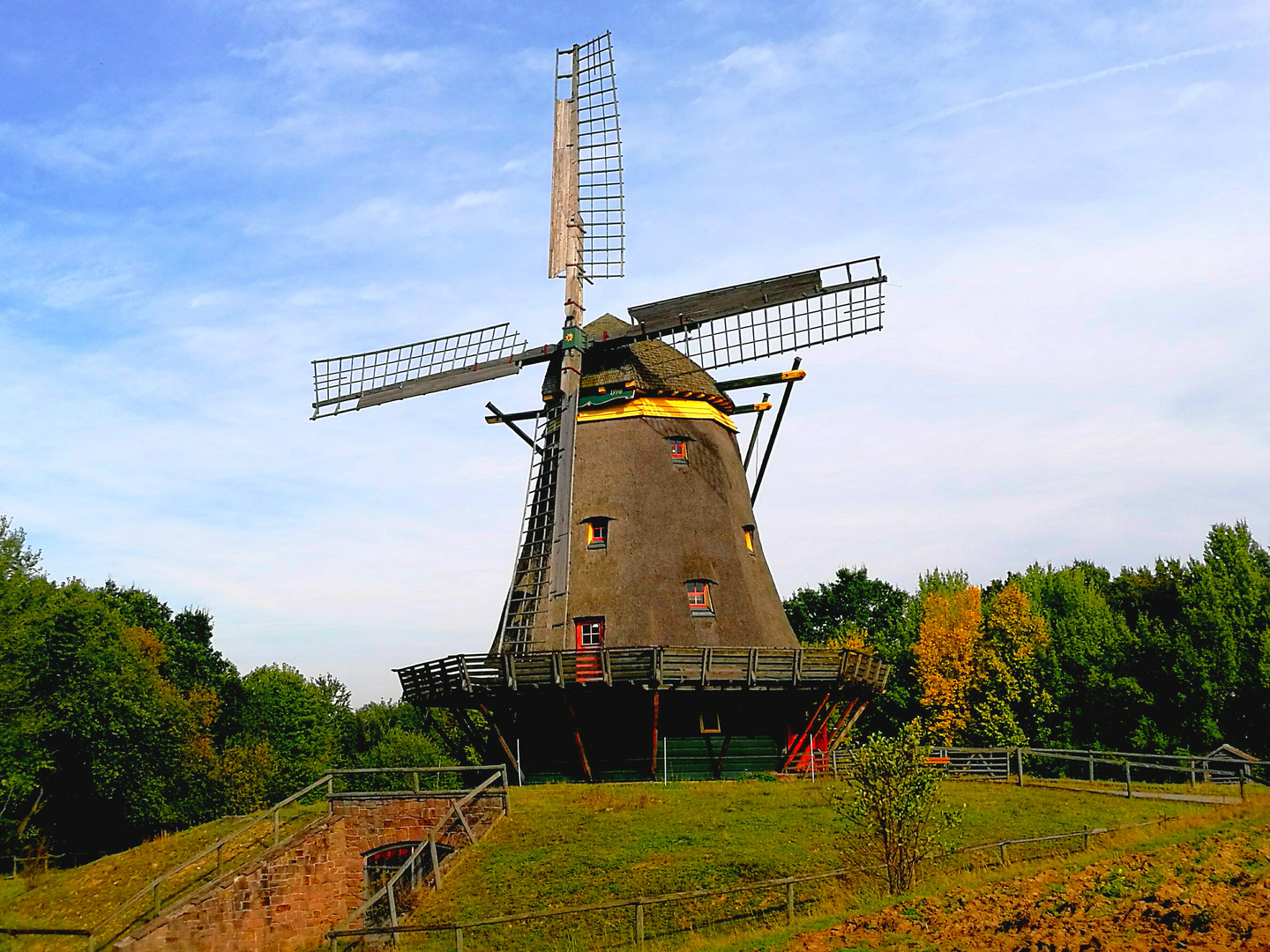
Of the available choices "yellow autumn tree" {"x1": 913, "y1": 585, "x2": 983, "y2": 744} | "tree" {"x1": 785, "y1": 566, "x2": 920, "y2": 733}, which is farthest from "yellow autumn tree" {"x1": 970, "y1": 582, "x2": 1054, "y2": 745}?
"tree" {"x1": 785, "y1": 566, "x2": 920, "y2": 733}

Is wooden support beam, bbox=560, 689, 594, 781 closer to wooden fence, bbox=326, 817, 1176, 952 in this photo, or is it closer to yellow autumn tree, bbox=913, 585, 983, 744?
wooden fence, bbox=326, 817, 1176, 952

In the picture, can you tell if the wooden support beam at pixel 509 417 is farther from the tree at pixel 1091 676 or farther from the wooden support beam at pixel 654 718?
the tree at pixel 1091 676

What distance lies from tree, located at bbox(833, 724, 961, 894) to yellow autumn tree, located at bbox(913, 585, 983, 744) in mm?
31023

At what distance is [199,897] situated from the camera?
75.3 ft

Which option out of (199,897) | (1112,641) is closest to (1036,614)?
(1112,641)

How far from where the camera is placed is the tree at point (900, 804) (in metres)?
19.0

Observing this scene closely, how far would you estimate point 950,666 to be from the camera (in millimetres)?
50906

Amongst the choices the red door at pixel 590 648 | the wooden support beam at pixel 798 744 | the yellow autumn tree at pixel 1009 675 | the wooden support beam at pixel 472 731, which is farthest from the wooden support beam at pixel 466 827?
the yellow autumn tree at pixel 1009 675

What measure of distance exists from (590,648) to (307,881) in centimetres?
832

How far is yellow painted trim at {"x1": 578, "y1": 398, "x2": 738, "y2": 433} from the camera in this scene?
31734 mm

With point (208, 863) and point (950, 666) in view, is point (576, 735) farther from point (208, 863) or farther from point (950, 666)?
point (950, 666)

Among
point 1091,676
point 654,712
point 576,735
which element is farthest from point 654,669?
point 1091,676

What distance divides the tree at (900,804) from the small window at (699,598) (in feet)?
32.6

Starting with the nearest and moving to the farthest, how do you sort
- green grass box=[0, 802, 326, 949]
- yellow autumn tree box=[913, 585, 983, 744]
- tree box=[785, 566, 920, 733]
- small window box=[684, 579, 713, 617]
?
green grass box=[0, 802, 326, 949] → small window box=[684, 579, 713, 617] → yellow autumn tree box=[913, 585, 983, 744] → tree box=[785, 566, 920, 733]
